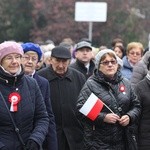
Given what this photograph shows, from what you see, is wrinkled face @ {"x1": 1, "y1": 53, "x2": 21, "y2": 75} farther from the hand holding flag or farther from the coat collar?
the coat collar

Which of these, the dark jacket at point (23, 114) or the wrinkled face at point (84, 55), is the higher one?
the wrinkled face at point (84, 55)

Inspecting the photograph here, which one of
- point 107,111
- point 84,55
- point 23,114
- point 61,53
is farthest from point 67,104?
point 84,55

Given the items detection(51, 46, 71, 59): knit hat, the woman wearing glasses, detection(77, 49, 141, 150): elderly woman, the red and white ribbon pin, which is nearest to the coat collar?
detection(51, 46, 71, 59): knit hat

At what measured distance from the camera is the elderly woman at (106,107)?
6.10m

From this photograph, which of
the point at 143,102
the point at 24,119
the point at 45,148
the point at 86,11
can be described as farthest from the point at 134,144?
the point at 86,11

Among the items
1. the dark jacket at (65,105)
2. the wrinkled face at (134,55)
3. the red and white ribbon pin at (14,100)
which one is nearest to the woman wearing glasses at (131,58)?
the wrinkled face at (134,55)

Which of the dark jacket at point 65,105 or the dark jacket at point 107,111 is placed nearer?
the dark jacket at point 107,111

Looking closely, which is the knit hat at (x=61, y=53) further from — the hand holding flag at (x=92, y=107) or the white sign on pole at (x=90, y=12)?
the white sign on pole at (x=90, y=12)

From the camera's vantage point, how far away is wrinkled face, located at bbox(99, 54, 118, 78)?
20.6 feet

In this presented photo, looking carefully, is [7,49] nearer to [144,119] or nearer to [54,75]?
[54,75]

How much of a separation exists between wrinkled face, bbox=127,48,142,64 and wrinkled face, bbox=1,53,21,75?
436cm

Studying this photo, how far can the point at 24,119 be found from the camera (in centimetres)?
545

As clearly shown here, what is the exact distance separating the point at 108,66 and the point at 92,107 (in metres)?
0.56

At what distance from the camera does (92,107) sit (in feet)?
19.7
